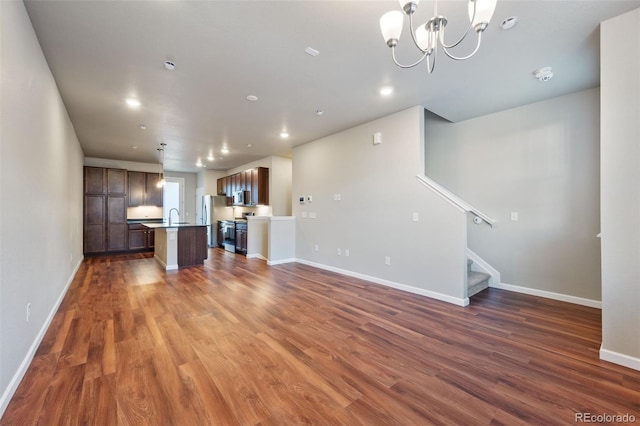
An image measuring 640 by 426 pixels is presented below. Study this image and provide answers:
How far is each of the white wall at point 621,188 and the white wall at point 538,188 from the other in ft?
A: 5.24

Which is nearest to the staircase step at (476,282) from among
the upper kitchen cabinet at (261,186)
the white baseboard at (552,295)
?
the white baseboard at (552,295)

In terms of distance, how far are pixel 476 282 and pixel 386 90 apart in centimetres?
301

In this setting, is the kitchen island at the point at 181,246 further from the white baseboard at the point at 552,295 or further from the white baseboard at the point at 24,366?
the white baseboard at the point at 552,295

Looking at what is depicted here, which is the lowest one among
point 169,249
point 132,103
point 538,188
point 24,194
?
point 169,249

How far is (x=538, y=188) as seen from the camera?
12.5 ft

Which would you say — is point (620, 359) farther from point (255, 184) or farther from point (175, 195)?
point (175, 195)

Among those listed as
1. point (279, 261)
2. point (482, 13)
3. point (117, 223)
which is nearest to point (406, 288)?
point (279, 261)

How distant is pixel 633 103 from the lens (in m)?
2.08

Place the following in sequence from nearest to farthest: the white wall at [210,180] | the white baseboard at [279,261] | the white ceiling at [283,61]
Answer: the white ceiling at [283,61], the white baseboard at [279,261], the white wall at [210,180]

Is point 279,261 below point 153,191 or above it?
below

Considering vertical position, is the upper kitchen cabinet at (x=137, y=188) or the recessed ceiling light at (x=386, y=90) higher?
the recessed ceiling light at (x=386, y=90)

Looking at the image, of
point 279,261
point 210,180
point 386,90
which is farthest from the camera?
point 210,180

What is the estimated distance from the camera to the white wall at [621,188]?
2.06 m

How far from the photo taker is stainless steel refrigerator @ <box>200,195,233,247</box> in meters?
9.11
